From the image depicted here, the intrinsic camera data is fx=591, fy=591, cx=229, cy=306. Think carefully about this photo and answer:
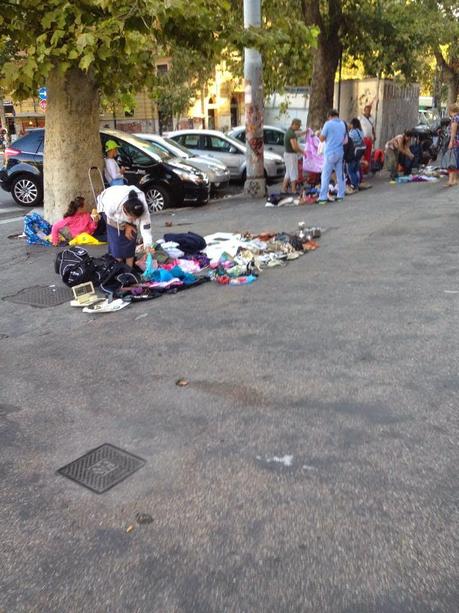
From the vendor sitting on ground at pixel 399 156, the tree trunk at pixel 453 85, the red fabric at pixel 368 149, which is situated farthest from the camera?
the tree trunk at pixel 453 85

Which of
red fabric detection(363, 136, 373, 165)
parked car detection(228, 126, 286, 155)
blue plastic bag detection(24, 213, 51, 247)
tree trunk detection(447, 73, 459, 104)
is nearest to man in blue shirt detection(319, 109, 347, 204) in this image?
red fabric detection(363, 136, 373, 165)

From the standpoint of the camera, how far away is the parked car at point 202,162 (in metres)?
14.5

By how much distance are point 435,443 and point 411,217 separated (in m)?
7.52

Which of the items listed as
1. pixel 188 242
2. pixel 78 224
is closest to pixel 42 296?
pixel 188 242

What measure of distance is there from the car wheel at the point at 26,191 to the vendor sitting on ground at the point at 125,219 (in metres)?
7.40

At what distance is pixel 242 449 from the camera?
3436 millimetres

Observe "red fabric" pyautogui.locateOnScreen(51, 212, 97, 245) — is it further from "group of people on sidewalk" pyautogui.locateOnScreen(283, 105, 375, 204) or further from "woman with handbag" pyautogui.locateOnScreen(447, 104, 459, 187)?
"woman with handbag" pyautogui.locateOnScreen(447, 104, 459, 187)

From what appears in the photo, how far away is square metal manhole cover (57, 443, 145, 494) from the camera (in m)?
3.22

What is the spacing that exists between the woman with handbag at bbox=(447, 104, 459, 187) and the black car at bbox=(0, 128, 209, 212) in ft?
17.5

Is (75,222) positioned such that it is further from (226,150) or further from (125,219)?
(226,150)

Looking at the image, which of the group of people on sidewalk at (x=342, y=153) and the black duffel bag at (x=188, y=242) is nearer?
the black duffel bag at (x=188, y=242)

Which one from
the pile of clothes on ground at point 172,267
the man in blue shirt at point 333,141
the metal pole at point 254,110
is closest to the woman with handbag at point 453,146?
the man in blue shirt at point 333,141

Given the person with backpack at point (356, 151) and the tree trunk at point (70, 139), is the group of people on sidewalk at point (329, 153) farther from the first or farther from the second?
the tree trunk at point (70, 139)

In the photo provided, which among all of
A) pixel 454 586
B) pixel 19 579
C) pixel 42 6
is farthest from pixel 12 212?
pixel 454 586
